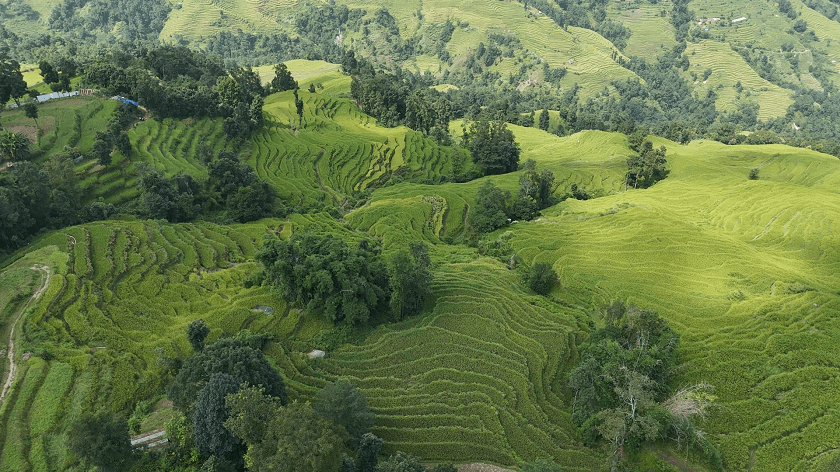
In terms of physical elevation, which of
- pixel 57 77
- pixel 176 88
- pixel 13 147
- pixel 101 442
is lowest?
pixel 101 442

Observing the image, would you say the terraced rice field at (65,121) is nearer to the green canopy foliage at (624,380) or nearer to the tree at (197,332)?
the tree at (197,332)

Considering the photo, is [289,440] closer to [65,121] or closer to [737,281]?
[737,281]

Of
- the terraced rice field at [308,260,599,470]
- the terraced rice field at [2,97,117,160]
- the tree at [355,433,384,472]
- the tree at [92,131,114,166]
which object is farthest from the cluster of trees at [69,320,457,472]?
the terraced rice field at [2,97,117,160]

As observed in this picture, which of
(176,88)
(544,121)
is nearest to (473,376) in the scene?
(176,88)

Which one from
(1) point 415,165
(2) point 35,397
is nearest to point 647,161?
Result: (1) point 415,165

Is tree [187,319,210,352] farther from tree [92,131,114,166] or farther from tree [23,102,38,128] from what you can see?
tree [23,102,38,128]

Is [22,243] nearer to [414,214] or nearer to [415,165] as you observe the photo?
[414,214]
